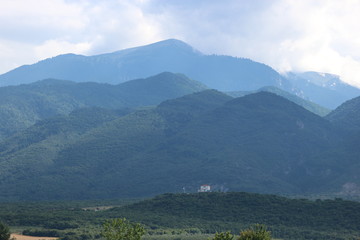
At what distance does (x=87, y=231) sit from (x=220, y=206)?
131 feet

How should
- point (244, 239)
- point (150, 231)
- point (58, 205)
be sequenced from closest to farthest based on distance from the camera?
1. point (244, 239)
2. point (150, 231)
3. point (58, 205)

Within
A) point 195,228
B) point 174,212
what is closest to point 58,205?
point 174,212

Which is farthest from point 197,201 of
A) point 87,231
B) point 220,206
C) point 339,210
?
point 87,231

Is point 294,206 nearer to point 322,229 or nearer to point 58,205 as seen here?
point 322,229

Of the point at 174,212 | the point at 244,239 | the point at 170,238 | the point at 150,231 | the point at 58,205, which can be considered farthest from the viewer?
the point at 58,205

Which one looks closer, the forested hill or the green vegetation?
the green vegetation

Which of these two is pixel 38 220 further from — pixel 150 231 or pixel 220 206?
pixel 220 206

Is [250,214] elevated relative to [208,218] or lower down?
elevated

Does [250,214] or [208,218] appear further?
[250,214]

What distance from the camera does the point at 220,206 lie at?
143250 mm

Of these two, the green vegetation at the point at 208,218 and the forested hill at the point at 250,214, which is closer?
the green vegetation at the point at 208,218

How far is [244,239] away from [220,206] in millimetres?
75201

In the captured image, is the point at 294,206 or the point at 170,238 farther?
the point at 294,206

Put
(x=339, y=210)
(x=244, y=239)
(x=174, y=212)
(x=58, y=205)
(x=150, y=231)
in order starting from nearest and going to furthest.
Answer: (x=244, y=239) < (x=150, y=231) < (x=339, y=210) < (x=174, y=212) < (x=58, y=205)
